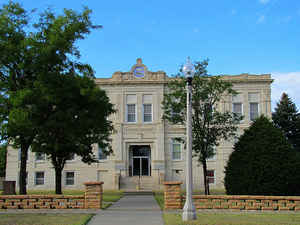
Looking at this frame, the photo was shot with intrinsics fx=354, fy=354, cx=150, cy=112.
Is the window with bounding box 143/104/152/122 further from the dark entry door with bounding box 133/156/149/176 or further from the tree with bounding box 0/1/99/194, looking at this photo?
the tree with bounding box 0/1/99/194

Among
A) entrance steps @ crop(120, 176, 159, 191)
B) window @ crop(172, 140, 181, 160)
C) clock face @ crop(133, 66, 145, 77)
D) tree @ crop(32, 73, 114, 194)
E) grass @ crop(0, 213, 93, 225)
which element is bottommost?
entrance steps @ crop(120, 176, 159, 191)

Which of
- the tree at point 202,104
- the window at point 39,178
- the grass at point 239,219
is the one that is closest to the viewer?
the grass at point 239,219

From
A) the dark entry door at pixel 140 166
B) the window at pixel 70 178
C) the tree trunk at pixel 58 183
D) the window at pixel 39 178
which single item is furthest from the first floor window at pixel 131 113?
the tree trunk at pixel 58 183

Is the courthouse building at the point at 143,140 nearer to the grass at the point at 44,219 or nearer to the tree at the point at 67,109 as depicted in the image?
the tree at the point at 67,109

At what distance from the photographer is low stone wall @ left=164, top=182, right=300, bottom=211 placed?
529 inches

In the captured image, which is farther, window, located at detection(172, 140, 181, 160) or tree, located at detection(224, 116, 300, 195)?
window, located at detection(172, 140, 181, 160)

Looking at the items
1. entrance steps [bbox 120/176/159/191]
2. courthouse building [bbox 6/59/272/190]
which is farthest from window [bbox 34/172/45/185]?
entrance steps [bbox 120/176/159/191]

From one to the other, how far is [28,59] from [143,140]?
20442mm

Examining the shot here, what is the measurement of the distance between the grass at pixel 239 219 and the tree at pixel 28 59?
8132 mm

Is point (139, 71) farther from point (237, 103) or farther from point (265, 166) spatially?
point (265, 166)

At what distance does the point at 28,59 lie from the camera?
16.9 meters

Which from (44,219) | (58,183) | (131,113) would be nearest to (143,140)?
(131,113)

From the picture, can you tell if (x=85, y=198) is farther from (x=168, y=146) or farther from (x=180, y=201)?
(x=168, y=146)

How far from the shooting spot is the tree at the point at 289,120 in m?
40.1
